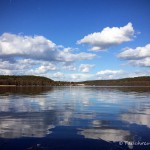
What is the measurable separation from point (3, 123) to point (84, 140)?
8.44 meters

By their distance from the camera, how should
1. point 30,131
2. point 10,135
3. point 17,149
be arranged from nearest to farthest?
1. point 17,149
2. point 10,135
3. point 30,131

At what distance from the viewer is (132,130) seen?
64.0ft

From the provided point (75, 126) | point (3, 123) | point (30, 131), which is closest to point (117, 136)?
point (75, 126)

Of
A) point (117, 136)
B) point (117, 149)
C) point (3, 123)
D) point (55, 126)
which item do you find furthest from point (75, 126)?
point (117, 149)

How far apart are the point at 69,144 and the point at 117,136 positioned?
3.71 meters

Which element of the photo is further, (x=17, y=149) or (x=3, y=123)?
(x=3, y=123)

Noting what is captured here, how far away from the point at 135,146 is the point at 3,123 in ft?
37.4

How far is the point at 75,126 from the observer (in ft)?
68.6

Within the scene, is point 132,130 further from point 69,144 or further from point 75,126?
point 69,144

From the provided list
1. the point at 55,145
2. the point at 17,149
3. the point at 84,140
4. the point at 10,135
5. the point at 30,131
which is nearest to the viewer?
the point at 17,149

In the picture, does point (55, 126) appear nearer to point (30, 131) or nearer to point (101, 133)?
point (30, 131)

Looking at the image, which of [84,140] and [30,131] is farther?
[30,131]

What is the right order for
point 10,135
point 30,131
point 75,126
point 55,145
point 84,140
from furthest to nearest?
point 75,126 < point 30,131 < point 10,135 < point 84,140 < point 55,145

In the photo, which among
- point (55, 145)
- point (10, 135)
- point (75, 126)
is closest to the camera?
point (55, 145)
